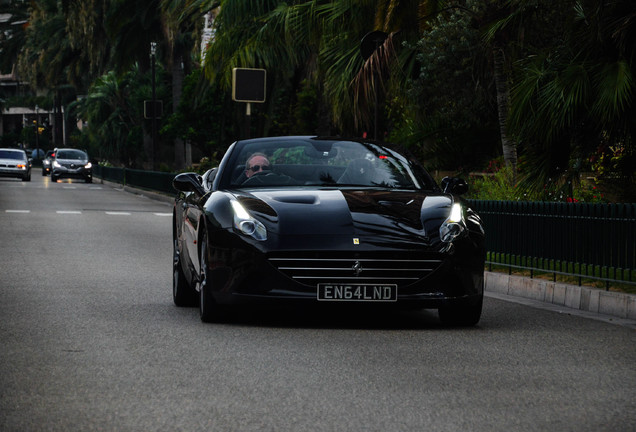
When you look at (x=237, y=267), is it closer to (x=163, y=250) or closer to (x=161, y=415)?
(x=161, y=415)

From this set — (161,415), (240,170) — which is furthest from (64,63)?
(161,415)

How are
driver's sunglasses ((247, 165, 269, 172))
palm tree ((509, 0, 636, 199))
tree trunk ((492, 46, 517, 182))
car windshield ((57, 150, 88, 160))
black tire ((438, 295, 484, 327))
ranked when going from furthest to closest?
car windshield ((57, 150, 88, 160)), tree trunk ((492, 46, 517, 182)), palm tree ((509, 0, 636, 199)), driver's sunglasses ((247, 165, 269, 172)), black tire ((438, 295, 484, 327))

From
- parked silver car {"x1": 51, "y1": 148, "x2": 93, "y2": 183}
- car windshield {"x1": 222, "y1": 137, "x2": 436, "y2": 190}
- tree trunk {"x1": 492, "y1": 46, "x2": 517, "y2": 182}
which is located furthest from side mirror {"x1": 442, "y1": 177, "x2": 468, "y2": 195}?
parked silver car {"x1": 51, "y1": 148, "x2": 93, "y2": 183}

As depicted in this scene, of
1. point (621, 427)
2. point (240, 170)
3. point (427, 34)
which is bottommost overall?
point (621, 427)

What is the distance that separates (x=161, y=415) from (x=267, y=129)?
37506mm

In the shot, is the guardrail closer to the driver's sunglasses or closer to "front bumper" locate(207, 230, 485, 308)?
"front bumper" locate(207, 230, 485, 308)

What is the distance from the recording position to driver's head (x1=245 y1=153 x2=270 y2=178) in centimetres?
1039

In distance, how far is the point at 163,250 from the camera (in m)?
18.6

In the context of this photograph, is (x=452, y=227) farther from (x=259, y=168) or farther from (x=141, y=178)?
(x=141, y=178)

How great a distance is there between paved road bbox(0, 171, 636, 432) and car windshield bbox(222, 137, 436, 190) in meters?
1.12

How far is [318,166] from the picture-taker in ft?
34.1

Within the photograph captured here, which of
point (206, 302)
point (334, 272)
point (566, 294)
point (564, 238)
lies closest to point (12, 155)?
point (564, 238)

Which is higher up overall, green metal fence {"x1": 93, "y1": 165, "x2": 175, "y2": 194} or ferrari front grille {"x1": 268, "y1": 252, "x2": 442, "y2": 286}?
ferrari front grille {"x1": 268, "y1": 252, "x2": 442, "y2": 286}

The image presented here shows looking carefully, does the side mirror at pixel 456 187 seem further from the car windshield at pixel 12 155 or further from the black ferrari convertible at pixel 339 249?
the car windshield at pixel 12 155
